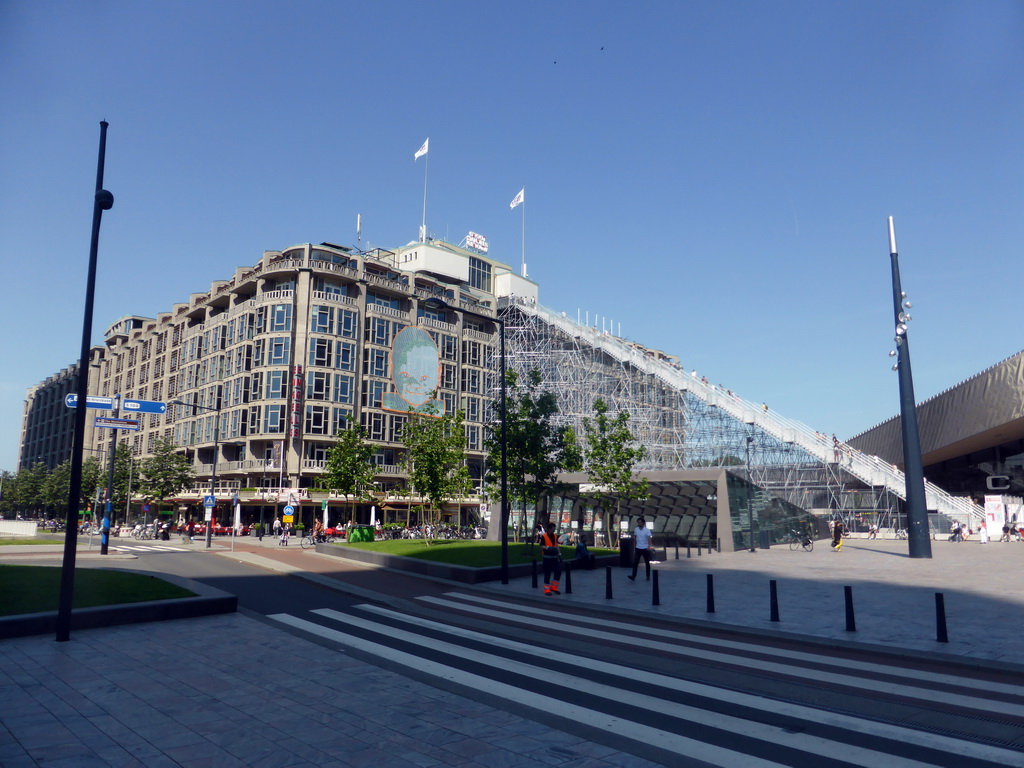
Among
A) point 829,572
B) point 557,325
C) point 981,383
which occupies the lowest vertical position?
point 829,572

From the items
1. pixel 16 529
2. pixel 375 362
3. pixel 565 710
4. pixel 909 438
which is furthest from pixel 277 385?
pixel 565 710

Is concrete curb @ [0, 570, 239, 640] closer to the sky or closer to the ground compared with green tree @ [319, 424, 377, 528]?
closer to the ground

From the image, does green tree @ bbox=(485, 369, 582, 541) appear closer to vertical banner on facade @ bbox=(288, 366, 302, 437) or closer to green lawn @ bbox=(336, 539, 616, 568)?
green lawn @ bbox=(336, 539, 616, 568)

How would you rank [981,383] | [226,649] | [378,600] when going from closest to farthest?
1. [226,649]
2. [378,600]
3. [981,383]

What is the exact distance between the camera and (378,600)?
16.1m

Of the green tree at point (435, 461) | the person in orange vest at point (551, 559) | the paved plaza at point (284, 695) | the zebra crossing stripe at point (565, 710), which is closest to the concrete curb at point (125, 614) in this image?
the paved plaza at point (284, 695)

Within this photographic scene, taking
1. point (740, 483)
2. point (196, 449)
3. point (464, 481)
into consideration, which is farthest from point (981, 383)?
point (196, 449)

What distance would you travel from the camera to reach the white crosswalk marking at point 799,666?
8.09 metres

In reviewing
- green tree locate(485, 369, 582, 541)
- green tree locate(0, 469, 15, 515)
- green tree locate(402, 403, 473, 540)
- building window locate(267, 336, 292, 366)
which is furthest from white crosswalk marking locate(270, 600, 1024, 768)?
green tree locate(0, 469, 15, 515)

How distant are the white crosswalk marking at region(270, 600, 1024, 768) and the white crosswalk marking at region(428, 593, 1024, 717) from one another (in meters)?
0.38

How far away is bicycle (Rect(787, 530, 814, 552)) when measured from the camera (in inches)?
1395

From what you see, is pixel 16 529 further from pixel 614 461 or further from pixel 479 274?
pixel 479 274

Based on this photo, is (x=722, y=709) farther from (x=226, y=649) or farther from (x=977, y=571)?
(x=977, y=571)

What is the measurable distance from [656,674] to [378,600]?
8.61 metres
